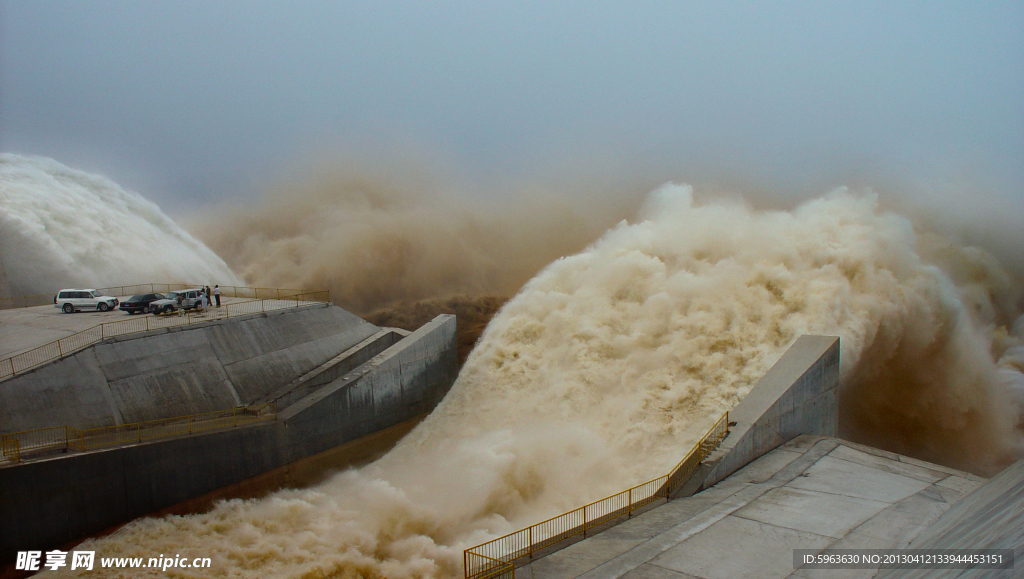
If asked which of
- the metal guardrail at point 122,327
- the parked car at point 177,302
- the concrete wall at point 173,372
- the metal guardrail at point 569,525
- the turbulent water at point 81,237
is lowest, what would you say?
the metal guardrail at point 569,525

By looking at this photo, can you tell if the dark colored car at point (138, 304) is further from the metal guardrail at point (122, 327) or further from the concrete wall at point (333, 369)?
the concrete wall at point (333, 369)

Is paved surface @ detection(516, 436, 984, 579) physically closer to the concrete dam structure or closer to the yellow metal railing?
the concrete dam structure

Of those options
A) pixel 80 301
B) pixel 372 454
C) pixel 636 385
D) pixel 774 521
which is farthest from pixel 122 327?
pixel 774 521

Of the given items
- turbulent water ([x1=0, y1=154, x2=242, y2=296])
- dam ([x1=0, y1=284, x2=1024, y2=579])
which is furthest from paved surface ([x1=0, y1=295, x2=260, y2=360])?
turbulent water ([x1=0, y1=154, x2=242, y2=296])

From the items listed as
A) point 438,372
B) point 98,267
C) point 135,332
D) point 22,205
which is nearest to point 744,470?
point 438,372

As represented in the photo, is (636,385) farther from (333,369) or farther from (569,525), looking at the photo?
(333,369)

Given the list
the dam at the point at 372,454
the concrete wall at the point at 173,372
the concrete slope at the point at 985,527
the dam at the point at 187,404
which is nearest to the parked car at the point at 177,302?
the dam at the point at 187,404
